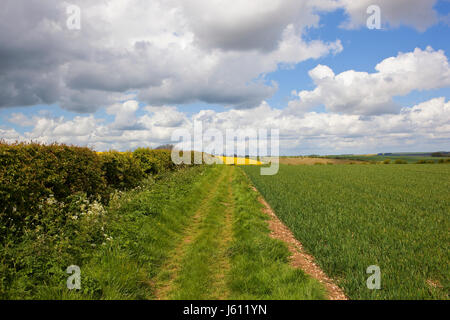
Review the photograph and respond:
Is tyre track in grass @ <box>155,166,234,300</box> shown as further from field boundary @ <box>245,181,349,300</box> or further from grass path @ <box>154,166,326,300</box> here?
field boundary @ <box>245,181,349,300</box>

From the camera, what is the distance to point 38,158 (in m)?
7.84

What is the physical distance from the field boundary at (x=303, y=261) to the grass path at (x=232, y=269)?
0.82 feet

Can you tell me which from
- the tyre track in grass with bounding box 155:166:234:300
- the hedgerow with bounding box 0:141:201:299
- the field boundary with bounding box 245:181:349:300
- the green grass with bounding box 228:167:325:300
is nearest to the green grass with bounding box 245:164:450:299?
the field boundary with bounding box 245:181:349:300

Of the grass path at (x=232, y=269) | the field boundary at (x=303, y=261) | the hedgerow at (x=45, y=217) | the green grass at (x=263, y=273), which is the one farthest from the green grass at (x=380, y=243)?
the hedgerow at (x=45, y=217)

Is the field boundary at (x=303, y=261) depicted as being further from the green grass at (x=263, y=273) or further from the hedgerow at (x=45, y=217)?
the hedgerow at (x=45, y=217)

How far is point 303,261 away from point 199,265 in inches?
106

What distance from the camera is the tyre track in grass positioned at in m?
5.03

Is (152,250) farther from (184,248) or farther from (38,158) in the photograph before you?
(38,158)

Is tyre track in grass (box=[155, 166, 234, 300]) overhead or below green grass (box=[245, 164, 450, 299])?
below

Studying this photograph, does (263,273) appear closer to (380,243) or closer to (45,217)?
(380,243)

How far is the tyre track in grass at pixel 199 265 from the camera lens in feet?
16.5

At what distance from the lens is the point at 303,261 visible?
648 cm

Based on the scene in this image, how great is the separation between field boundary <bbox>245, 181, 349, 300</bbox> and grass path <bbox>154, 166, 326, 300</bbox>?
25cm
